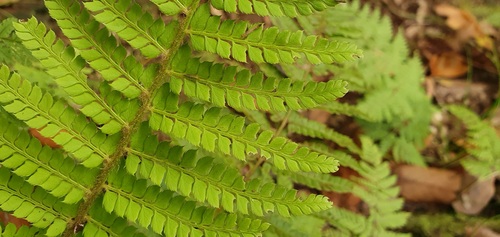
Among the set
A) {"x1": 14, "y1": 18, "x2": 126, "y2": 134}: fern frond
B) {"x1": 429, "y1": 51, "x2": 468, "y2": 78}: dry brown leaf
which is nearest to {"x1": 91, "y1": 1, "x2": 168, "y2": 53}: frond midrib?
{"x1": 14, "y1": 18, "x2": 126, "y2": 134}: fern frond

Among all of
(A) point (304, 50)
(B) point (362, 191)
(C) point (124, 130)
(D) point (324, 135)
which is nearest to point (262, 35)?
(A) point (304, 50)

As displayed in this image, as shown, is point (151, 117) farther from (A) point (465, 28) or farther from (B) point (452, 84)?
(A) point (465, 28)

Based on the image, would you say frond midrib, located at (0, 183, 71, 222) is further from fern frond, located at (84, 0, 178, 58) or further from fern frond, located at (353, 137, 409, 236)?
fern frond, located at (353, 137, 409, 236)

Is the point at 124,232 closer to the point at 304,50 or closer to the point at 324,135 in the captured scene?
the point at 304,50

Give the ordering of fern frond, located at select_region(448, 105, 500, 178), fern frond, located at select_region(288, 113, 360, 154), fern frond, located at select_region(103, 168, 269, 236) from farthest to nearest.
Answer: fern frond, located at select_region(448, 105, 500, 178) → fern frond, located at select_region(288, 113, 360, 154) → fern frond, located at select_region(103, 168, 269, 236)

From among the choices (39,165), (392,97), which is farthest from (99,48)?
(392,97)

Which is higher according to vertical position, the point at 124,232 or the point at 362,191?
the point at 362,191

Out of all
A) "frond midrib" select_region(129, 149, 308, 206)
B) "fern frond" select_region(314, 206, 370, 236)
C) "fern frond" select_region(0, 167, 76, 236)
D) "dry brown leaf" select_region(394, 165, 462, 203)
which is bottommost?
"fern frond" select_region(0, 167, 76, 236)
